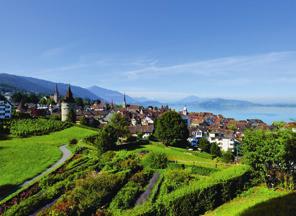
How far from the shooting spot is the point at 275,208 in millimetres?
16031

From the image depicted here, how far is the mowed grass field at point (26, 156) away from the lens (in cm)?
3488

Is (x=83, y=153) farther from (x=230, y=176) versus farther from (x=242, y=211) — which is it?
(x=242, y=211)

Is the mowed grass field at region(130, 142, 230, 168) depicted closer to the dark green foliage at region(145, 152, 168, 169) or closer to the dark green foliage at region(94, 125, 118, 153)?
the dark green foliage at region(145, 152, 168, 169)

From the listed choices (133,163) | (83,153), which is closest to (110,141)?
(83,153)

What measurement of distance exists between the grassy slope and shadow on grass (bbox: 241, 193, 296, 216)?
0.45m

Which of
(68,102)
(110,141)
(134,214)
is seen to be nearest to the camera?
(134,214)

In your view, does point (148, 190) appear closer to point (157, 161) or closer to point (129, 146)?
point (157, 161)

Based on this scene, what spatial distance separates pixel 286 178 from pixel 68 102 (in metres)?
70.4

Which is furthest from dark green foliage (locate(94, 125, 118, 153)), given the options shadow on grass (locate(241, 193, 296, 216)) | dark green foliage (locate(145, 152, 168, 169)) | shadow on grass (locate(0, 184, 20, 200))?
shadow on grass (locate(241, 193, 296, 216))

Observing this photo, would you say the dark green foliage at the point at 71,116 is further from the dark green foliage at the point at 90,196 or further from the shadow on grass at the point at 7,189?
the dark green foliage at the point at 90,196

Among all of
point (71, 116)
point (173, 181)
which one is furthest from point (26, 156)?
point (71, 116)

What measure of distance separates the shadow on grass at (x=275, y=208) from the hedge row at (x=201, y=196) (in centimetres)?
309

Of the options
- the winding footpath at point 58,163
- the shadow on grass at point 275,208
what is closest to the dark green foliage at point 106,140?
the winding footpath at point 58,163

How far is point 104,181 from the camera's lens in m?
25.4
